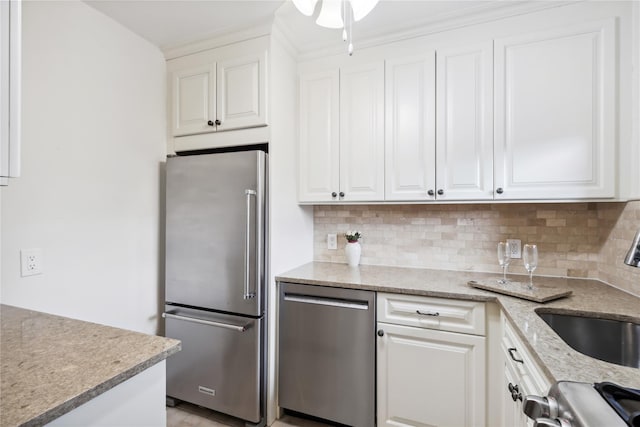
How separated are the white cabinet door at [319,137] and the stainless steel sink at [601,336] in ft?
4.44

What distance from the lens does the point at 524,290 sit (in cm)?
147

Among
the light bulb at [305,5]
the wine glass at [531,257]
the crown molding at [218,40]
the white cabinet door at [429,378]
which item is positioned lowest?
the white cabinet door at [429,378]

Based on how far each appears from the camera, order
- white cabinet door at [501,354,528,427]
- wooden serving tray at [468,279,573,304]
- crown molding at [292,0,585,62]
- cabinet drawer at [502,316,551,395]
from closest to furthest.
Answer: cabinet drawer at [502,316,551,395] < white cabinet door at [501,354,528,427] < wooden serving tray at [468,279,573,304] < crown molding at [292,0,585,62]

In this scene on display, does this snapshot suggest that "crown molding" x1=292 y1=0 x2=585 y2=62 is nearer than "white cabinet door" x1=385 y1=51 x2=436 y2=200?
Yes

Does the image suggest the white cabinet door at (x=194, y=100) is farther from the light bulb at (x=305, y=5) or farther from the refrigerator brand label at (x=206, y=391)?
the refrigerator brand label at (x=206, y=391)

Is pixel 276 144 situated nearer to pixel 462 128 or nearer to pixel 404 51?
pixel 404 51

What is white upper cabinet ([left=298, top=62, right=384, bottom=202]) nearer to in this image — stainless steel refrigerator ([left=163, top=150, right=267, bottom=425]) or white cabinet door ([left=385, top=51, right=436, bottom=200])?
white cabinet door ([left=385, top=51, right=436, bottom=200])

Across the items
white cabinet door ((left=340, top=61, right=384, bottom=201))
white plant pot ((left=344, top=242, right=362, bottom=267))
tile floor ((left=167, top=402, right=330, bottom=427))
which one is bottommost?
tile floor ((left=167, top=402, right=330, bottom=427))

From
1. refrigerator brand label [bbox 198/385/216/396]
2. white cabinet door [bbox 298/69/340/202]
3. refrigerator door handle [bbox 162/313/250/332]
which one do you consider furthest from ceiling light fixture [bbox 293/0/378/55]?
refrigerator brand label [bbox 198/385/216/396]

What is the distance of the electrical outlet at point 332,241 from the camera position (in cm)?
241

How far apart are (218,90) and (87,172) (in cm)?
91

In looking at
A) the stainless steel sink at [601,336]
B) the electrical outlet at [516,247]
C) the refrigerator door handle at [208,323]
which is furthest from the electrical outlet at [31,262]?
the electrical outlet at [516,247]

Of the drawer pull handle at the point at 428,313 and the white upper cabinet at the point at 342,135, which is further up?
the white upper cabinet at the point at 342,135

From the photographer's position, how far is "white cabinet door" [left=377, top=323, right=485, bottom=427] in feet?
4.96
